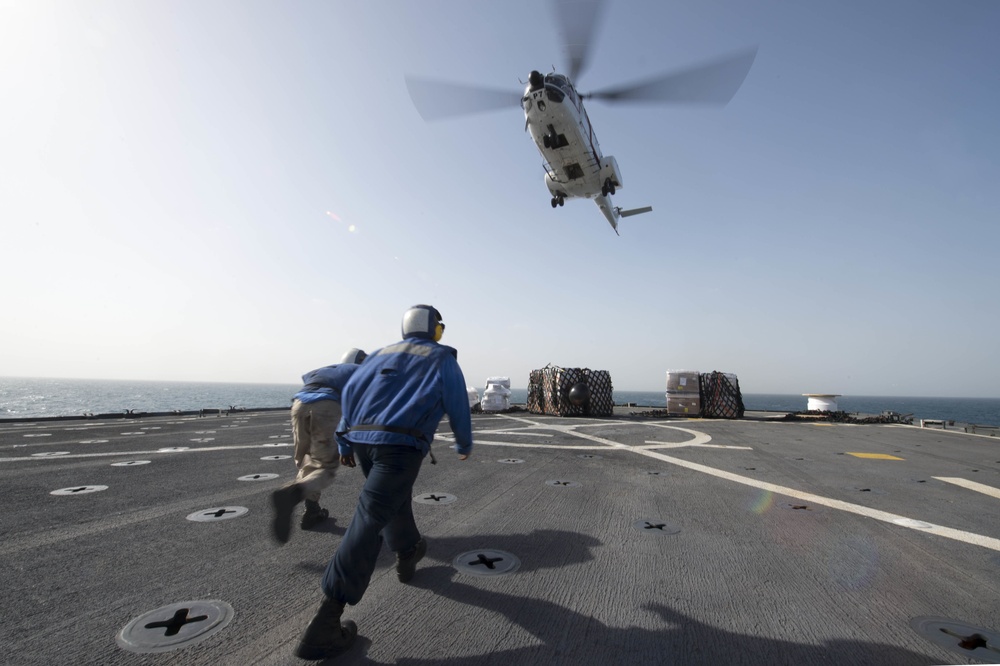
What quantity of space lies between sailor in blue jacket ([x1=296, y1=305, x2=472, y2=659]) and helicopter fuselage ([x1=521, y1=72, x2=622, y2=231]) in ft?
51.5

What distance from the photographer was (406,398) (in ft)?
8.73

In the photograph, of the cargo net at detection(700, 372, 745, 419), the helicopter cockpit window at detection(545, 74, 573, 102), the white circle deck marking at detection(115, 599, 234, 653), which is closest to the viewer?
the white circle deck marking at detection(115, 599, 234, 653)

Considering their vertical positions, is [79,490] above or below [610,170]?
below

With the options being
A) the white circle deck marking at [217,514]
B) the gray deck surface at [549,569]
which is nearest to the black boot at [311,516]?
the gray deck surface at [549,569]

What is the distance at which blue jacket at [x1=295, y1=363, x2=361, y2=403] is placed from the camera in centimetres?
442

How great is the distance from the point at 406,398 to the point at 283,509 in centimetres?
148

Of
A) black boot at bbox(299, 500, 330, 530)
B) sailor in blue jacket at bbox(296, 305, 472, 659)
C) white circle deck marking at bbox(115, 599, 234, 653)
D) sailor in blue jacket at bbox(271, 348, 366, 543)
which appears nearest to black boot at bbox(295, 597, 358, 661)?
sailor in blue jacket at bbox(296, 305, 472, 659)

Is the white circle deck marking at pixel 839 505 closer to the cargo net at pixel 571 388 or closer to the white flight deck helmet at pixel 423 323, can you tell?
the white flight deck helmet at pixel 423 323

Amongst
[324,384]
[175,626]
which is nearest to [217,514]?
[324,384]

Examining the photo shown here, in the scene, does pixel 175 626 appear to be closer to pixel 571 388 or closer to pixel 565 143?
pixel 565 143

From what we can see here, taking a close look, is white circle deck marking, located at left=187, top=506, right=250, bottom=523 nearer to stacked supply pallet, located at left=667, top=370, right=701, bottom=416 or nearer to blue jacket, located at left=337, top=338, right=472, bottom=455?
blue jacket, located at left=337, top=338, right=472, bottom=455

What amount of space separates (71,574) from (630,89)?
23274 mm

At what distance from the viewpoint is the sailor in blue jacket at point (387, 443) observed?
226cm

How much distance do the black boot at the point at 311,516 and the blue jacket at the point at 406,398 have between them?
183cm
